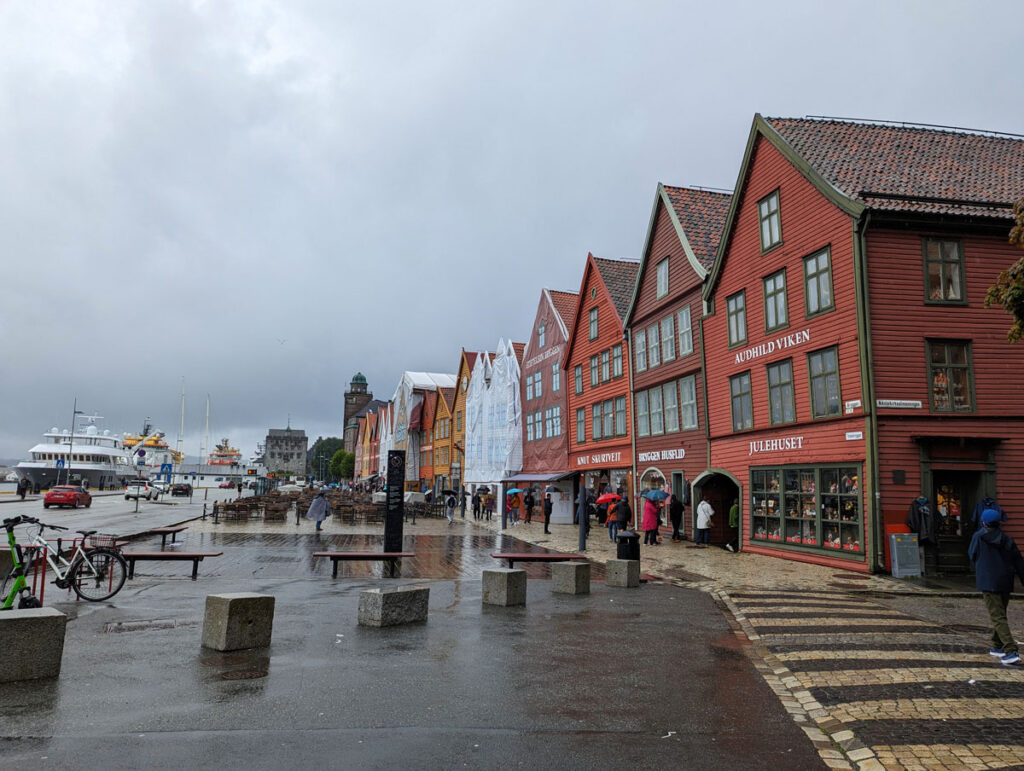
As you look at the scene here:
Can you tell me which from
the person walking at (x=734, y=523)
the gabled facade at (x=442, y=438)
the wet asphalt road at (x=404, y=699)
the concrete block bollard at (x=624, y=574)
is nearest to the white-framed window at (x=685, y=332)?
the person walking at (x=734, y=523)

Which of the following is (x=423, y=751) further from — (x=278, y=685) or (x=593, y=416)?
(x=593, y=416)

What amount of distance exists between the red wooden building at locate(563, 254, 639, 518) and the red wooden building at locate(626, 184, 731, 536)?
1.55 meters

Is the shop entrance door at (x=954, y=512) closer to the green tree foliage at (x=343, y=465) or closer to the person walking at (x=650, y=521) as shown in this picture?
the person walking at (x=650, y=521)

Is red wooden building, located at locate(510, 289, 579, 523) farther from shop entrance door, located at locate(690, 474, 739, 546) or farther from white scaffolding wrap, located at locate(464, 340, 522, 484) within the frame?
shop entrance door, located at locate(690, 474, 739, 546)

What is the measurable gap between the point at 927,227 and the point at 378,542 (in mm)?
18147

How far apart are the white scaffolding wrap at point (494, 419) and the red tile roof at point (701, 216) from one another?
19.4 m

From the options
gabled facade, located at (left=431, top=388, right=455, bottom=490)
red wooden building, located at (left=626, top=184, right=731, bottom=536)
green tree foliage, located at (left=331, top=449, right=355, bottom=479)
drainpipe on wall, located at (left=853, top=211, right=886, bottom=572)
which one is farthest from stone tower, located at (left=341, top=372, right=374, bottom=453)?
drainpipe on wall, located at (left=853, top=211, right=886, bottom=572)

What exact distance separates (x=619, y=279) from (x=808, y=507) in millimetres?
18239

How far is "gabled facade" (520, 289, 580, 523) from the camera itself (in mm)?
38812

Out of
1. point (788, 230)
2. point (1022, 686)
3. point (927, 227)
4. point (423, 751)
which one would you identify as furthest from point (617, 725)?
point (788, 230)

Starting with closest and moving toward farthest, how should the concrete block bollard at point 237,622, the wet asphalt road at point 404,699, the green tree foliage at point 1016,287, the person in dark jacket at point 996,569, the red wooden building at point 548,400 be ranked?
the wet asphalt road at point 404,699 < the concrete block bollard at point 237,622 < the person in dark jacket at point 996,569 < the green tree foliage at point 1016,287 < the red wooden building at point 548,400

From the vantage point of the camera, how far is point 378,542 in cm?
2388

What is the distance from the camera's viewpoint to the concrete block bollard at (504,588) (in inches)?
445

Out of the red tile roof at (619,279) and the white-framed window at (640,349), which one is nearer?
the white-framed window at (640,349)
